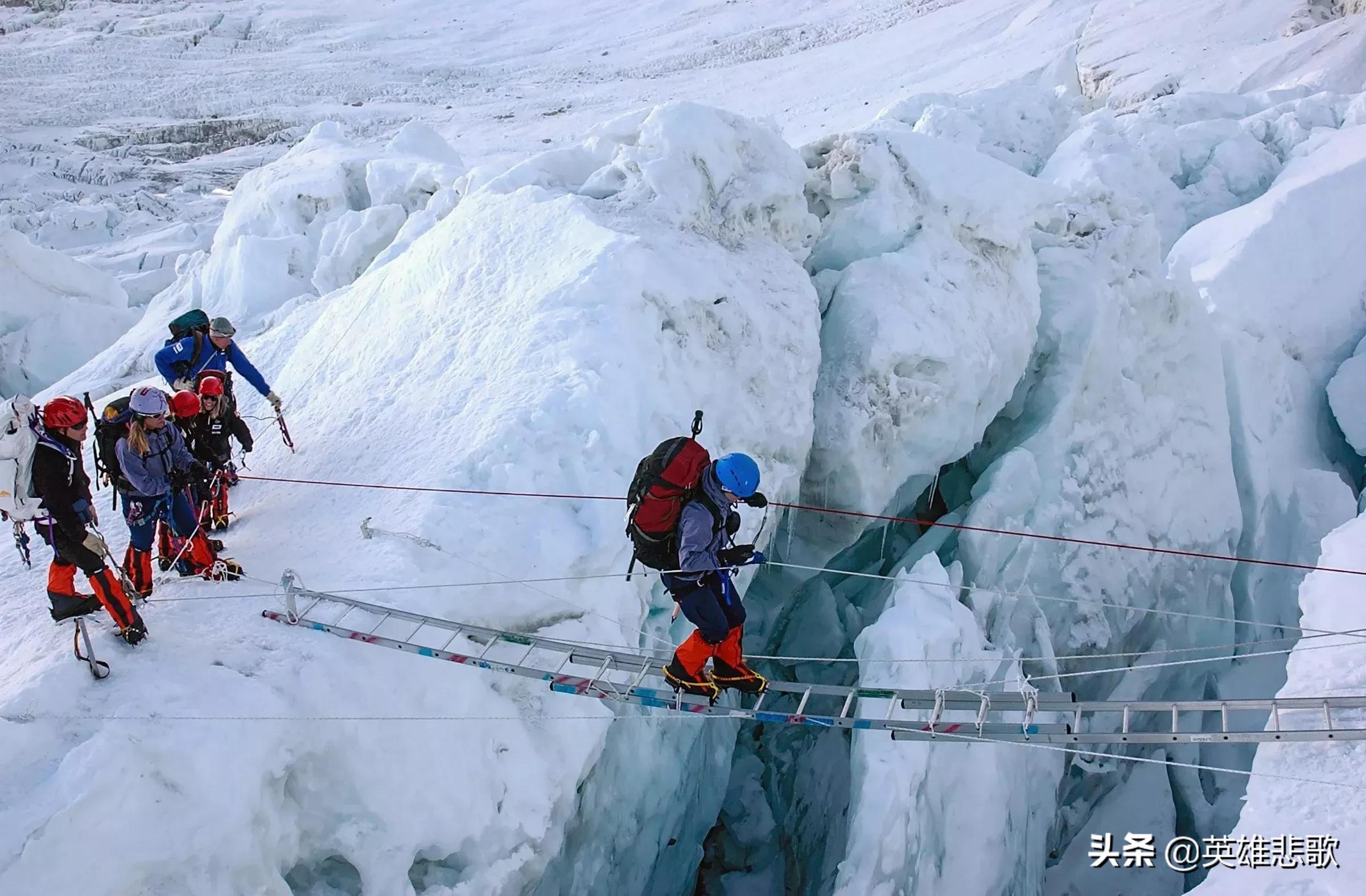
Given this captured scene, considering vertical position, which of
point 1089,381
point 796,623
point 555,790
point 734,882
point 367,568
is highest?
point 367,568

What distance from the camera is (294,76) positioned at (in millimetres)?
32406

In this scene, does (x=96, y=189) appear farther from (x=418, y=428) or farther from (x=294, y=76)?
(x=418, y=428)

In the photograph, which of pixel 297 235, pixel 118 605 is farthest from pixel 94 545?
pixel 297 235

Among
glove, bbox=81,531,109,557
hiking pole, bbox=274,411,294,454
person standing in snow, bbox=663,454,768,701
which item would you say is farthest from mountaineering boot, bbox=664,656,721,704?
hiking pole, bbox=274,411,294,454

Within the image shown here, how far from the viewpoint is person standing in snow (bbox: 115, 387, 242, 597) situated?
428 centimetres

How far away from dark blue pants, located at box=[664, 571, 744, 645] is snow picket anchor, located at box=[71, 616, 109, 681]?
2397 mm

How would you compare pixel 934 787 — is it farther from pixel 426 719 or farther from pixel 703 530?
pixel 426 719

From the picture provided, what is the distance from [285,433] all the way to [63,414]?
81.4 inches

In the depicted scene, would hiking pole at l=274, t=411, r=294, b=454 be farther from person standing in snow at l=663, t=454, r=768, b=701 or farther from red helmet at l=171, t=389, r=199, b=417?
person standing in snow at l=663, t=454, r=768, b=701

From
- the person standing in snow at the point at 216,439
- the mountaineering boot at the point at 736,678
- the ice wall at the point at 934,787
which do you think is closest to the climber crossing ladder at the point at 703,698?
the mountaineering boot at the point at 736,678

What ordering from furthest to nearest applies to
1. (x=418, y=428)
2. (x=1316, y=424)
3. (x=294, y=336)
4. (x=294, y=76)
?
(x=294, y=76)
(x=1316, y=424)
(x=294, y=336)
(x=418, y=428)

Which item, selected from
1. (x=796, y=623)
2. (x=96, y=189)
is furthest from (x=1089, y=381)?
(x=96, y=189)

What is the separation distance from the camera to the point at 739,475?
12.9 ft

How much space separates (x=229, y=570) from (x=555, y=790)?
202 cm
